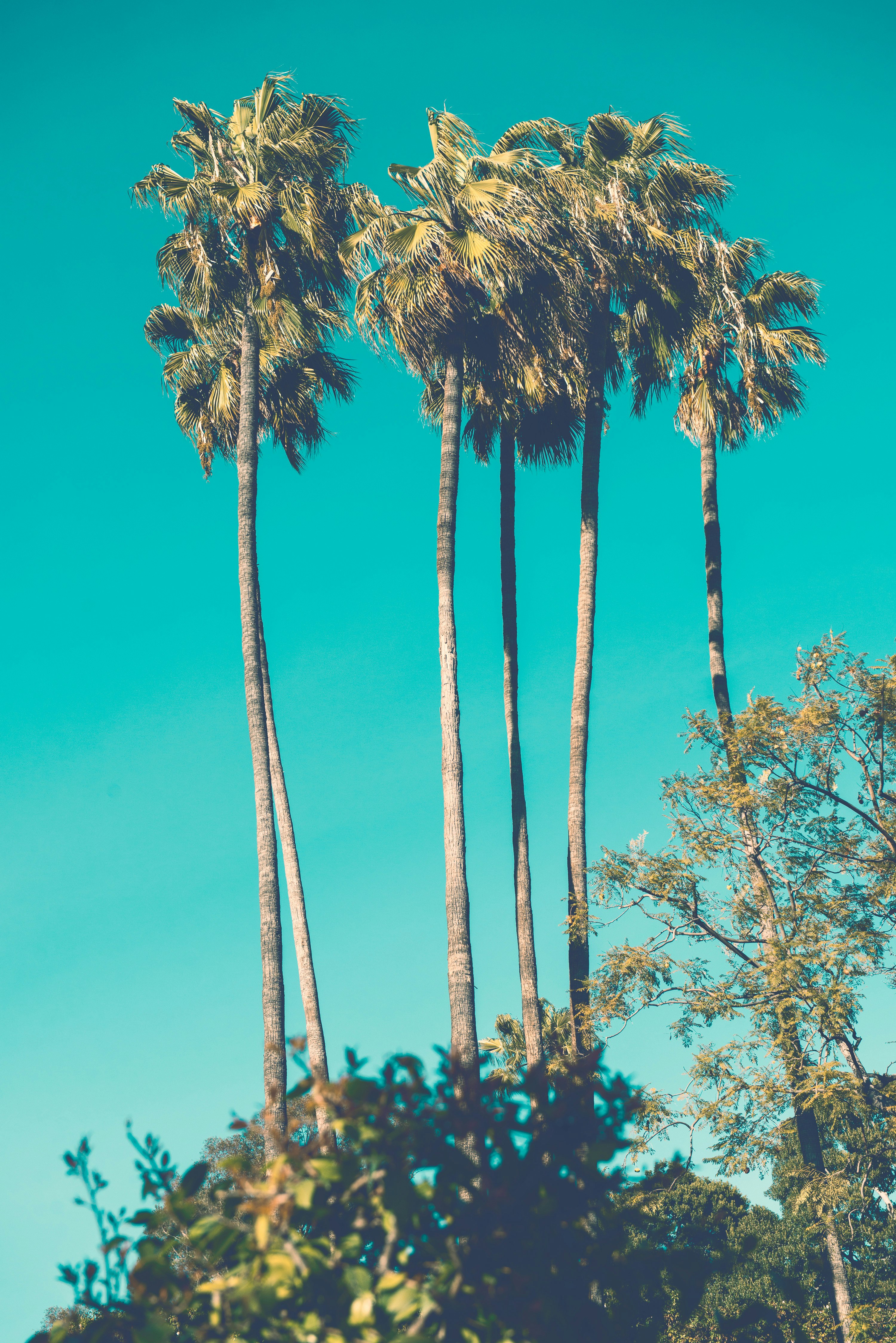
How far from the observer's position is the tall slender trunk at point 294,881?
17.4 meters

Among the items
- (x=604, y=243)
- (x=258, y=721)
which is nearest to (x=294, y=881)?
(x=258, y=721)

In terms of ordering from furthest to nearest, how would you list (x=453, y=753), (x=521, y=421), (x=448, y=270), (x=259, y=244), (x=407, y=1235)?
(x=521, y=421), (x=259, y=244), (x=448, y=270), (x=453, y=753), (x=407, y=1235)

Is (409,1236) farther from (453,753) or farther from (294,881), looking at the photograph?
→ (294,881)

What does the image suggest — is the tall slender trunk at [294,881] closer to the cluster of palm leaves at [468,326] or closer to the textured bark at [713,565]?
the cluster of palm leaves at [468,326]

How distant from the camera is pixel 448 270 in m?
16.2

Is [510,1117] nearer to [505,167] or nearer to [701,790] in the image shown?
[701,790]

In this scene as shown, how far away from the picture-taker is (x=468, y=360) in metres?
18.0

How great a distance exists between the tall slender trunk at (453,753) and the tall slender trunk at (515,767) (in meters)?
2.42

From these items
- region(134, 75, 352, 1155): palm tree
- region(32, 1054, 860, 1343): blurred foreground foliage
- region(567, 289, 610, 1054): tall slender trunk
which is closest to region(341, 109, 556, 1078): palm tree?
region(134, 75, 352, 1155): palm tree

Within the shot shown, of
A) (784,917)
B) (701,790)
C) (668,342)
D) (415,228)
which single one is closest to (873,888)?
(784,917)

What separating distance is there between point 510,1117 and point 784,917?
12908 mm

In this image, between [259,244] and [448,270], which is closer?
[448,270]

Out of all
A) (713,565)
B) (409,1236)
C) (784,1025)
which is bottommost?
(409,1236)

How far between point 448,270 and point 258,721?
7.24 metres
